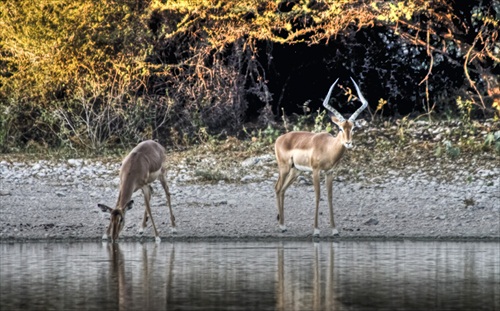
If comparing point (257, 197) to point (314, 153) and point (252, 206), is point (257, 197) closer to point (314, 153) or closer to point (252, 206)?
point (252, 206)

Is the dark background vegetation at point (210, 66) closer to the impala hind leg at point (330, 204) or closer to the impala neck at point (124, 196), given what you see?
the impala hind leg at point (330, 204)

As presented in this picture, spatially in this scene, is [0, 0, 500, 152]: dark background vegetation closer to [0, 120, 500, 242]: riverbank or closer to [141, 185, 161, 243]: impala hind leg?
[0, 120, 500, 242]: riverbank

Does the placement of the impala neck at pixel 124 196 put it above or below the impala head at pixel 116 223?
above

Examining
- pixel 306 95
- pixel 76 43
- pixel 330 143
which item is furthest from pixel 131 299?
pixel 306 95

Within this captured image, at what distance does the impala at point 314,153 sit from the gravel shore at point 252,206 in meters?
0.45

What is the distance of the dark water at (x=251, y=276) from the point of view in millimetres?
10031

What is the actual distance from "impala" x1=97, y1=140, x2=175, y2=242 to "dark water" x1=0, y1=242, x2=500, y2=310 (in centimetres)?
36

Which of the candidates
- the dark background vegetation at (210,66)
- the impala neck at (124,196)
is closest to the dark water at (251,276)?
the impala neck at (124,196)

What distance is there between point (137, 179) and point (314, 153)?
2.66m

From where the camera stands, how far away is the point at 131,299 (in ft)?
33.4

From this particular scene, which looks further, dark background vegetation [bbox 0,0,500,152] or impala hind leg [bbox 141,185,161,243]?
dark background vegetation [bbox 0,0,500,152]

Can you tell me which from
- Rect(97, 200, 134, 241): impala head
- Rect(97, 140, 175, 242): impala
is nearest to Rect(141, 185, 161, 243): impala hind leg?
Rect(97, 140, 175, 242): impala

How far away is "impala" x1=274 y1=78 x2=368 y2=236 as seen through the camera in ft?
54.3

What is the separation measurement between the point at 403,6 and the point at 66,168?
21.6 ft
